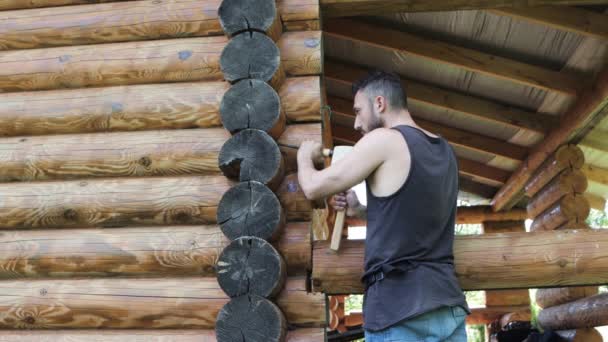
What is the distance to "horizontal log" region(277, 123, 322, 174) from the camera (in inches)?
153

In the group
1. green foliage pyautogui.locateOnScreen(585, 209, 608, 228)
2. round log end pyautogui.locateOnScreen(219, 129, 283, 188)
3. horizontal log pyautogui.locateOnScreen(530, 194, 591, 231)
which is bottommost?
round log end pyautogui.locateOnScreen(219, 129, 283, 188)

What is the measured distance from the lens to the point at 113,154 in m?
4.18

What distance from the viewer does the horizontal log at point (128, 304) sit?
3.62 meters

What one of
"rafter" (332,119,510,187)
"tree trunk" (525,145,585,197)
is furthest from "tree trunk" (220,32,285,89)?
"rafter" (332,119,510,187)

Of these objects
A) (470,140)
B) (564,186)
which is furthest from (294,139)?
(470,140)

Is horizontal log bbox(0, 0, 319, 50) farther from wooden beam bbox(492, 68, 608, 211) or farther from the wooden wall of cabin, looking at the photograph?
wooden beam bbox(492, 68, 608, 211)

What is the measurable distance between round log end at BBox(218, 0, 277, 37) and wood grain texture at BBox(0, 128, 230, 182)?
0.68 m

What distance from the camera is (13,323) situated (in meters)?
3.99

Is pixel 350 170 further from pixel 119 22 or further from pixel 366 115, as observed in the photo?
pixel 119 22

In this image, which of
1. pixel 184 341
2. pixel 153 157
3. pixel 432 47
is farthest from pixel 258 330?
pixel 432 47

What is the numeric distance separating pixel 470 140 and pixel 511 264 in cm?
501

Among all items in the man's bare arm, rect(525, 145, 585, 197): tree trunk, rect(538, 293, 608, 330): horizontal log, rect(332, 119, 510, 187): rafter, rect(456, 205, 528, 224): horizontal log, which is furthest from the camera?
rect(456, 205, 528, 224): horizontal log

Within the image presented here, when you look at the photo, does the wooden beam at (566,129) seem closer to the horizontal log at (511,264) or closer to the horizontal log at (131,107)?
the horizontal log at (511,264)

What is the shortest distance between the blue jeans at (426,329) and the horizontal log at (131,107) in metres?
1.53
